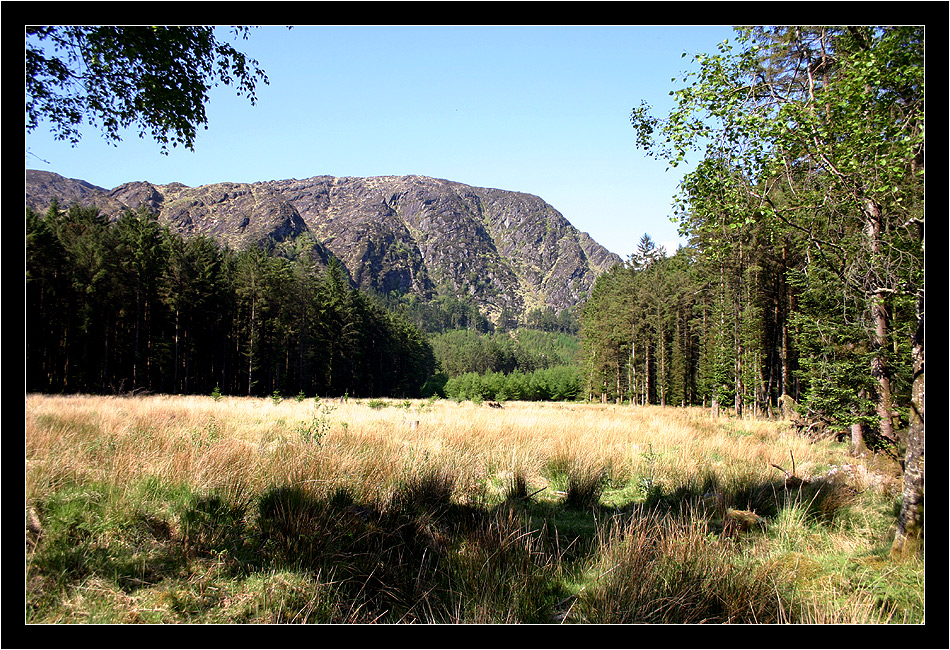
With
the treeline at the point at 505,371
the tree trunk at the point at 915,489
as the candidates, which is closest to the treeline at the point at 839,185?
the tree trunk at the point at 915,489

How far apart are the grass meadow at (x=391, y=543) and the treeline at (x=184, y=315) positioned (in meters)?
12.7

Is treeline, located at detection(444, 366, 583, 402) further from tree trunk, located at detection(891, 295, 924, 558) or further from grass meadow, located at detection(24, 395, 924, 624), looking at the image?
tree trunk, located at detection(891, 295, 924, 558)

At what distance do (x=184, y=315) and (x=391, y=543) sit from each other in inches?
1397

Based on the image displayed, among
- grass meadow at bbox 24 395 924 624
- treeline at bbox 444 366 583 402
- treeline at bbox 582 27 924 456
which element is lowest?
treeline at bbox 444 366 583 402

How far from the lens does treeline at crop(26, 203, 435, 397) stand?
802 inches

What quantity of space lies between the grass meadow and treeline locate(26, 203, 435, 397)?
12718 millimetres

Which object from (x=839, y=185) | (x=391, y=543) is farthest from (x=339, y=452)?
(x=839, y=185)

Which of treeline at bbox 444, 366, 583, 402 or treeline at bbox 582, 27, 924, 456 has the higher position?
treeline at bbox 582, 27, 924, 456

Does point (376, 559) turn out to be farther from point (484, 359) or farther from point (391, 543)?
point (484, 359)

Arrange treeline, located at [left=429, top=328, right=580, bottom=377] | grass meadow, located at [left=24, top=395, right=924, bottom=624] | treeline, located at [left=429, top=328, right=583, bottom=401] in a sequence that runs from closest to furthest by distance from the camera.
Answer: grass meadow, located at [left=24, top=395, right=924, bottom=624]
treeline, located at [left=429, top=328, right=583, bottom=401]
treeline, located at [left=429, top=328, right=580, bottom=377]

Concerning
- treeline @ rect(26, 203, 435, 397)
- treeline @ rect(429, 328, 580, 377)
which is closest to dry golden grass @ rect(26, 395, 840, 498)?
treeline @ rect(26, 203, 435, 397)

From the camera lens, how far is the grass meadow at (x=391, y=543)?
2416 mm

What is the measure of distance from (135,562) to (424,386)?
74527 mm

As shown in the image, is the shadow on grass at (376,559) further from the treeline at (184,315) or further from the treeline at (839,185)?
the treeline at (184,315)
